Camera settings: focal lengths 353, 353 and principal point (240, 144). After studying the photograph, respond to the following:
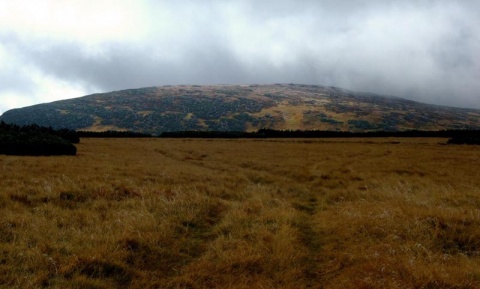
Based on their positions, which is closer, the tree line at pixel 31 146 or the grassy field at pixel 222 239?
the grassy field at pixel 222 239

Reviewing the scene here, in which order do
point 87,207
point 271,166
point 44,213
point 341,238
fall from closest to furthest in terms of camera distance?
point 341,238
point 44,213
point 87,207
point 271,166

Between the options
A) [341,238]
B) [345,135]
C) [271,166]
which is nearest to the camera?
[341,238]

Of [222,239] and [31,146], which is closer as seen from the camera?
[222,239]

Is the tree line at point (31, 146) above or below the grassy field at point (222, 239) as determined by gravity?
above

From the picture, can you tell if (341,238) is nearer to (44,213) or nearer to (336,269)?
(336,269)

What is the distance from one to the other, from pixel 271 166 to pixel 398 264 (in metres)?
22.3

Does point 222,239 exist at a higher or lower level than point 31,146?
lower

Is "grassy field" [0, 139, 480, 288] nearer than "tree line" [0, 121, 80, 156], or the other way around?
"grassy field" [0, 139, 480, 288]

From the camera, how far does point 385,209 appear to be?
12.7 metres

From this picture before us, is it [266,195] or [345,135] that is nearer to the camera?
[266,195]

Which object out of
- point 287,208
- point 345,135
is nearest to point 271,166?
point 287,208

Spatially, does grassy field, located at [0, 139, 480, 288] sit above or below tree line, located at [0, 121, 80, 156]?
below

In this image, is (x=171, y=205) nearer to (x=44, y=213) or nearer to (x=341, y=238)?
(x=44, y=213)

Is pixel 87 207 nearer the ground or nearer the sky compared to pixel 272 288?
nearer the sky
